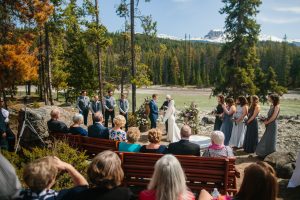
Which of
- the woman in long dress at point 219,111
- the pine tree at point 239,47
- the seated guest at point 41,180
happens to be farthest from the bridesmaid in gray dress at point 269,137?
the pine tree at point 239,47

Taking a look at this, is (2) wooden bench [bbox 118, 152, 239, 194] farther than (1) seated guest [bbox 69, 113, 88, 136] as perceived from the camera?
No

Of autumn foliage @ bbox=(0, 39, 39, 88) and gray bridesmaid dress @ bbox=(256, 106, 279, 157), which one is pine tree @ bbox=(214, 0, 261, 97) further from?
gray bridesmaid dress @ bbox=(256, 106, 279, 157)

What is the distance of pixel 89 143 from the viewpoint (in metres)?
7.83

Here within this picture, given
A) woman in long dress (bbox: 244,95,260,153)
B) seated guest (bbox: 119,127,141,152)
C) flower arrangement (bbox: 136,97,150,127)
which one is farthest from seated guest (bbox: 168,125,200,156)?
flower arrangement (bbox: 136,97,150,127)

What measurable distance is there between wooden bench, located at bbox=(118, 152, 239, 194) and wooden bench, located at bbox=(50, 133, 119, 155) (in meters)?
0.97

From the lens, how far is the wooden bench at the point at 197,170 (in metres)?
5.94

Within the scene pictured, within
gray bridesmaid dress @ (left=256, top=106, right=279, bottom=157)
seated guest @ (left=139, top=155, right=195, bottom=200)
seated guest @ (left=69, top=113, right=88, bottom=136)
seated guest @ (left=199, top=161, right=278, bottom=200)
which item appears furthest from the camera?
gray bridesmaid dress @ (left=256, top=106, right=279, bottom=157)

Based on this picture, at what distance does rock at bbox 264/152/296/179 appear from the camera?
816cm

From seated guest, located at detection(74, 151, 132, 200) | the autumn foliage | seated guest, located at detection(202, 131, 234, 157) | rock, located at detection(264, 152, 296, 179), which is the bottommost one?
rock, located at detection(264, 152, 296, 179)

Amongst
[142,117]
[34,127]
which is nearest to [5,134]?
[34,127]

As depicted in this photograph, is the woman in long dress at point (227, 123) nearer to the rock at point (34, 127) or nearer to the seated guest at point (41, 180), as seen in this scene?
the rock at point (34, 127)

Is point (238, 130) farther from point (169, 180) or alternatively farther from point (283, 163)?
point (169, 180)

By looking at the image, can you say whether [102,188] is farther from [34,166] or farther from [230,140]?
[230,140]

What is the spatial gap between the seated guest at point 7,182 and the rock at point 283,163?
6.82m
